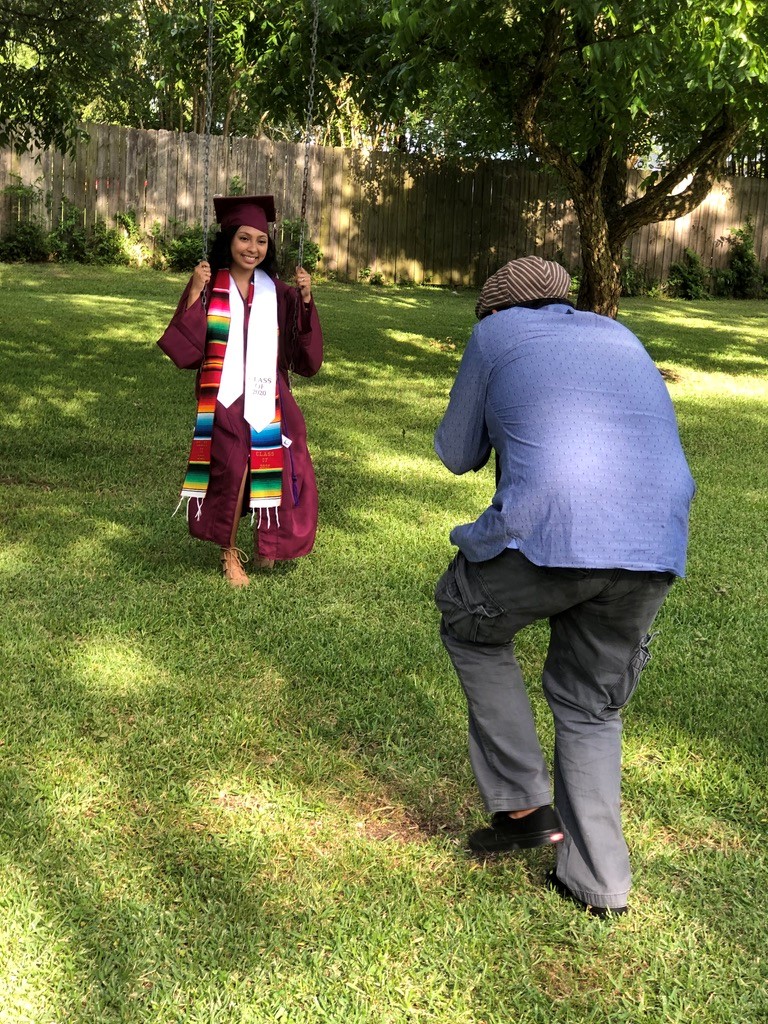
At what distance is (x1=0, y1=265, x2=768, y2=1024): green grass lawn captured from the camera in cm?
293

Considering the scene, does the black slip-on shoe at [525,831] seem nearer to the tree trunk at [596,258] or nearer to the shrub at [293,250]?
the tree trunk at [596,258]

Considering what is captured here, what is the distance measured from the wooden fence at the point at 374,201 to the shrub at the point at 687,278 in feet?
0.85

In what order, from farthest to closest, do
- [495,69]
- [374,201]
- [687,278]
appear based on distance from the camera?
[687,278], [374,201], [495,69]

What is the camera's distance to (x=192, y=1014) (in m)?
2.77

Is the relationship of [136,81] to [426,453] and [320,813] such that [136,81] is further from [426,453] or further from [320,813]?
[320,813]

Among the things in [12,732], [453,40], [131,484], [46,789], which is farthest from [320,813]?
[453,40]

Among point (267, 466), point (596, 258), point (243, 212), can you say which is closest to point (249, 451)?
point (267, 466)

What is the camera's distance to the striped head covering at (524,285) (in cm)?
323

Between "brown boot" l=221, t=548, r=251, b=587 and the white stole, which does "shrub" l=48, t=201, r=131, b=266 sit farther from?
"brown boot" l=221, t=548, r=251, b=587

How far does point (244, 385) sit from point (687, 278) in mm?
19759

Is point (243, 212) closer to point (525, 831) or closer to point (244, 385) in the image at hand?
point (244, 385)

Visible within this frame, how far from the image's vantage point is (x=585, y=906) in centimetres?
325

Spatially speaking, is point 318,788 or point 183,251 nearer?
point 318,788

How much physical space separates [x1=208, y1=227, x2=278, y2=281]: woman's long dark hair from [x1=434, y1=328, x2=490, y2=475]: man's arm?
251 cm
